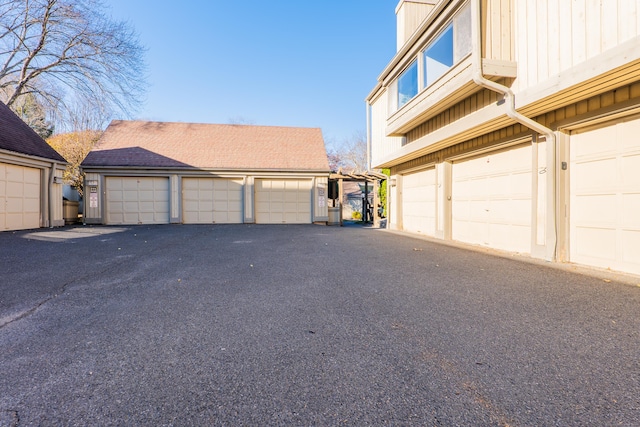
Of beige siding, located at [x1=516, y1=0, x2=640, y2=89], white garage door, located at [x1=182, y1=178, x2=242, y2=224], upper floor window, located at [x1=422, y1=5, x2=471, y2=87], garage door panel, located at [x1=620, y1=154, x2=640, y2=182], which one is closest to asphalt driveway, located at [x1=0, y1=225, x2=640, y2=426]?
garage door panel, located at [x1=620, y1=154, x2=640, y2=182]

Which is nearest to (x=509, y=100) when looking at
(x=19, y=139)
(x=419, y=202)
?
(x=419, y=202)

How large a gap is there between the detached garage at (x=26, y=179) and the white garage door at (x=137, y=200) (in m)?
1.89

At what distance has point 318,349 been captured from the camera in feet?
6.84

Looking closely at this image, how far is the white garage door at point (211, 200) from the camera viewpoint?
1453cm

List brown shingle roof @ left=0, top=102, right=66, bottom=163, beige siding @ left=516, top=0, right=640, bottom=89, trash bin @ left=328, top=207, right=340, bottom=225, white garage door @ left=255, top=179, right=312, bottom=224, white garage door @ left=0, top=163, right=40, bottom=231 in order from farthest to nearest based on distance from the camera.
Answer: trash bin @ left=328, top=207, right=340, bottom=225, white garage door @ left=255, top=179, right=312, bottom=224, brown shingle roof @ left=0, top=102, right=66, bottom=163, white garage door @ left=0, top=163, right=40, bottom=231, beige siding @ left=516, top=0, right=640, bottom=89

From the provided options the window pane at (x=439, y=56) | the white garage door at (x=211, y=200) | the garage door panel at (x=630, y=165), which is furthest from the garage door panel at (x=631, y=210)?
the white garage door at (x=211, y=200)

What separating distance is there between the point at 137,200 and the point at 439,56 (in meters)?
13.8

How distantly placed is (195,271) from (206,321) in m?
2.06

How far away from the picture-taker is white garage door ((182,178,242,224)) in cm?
1453

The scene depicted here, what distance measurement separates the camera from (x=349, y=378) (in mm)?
1746

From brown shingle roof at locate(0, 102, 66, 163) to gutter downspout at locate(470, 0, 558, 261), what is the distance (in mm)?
13754

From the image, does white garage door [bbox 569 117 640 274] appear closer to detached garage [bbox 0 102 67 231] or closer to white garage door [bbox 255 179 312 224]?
white garage door [bbox 255 179 312 224]

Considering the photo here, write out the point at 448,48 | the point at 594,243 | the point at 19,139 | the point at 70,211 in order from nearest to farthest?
the point at 594,243 < the point at 448,48 < the point at 19,139 < the point at 70,211

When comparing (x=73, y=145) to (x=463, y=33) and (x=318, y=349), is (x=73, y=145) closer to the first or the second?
(x=463, y=33)
